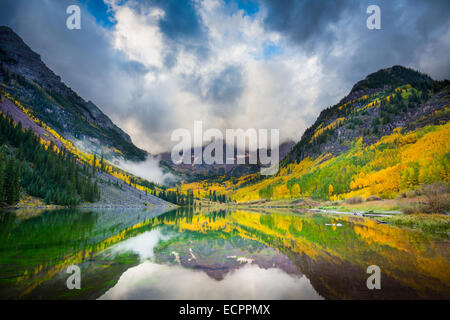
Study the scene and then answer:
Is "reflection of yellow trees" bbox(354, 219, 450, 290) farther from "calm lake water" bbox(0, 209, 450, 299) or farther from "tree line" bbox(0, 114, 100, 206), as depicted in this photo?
"tree line" bbox(0, 114, 100, 206)

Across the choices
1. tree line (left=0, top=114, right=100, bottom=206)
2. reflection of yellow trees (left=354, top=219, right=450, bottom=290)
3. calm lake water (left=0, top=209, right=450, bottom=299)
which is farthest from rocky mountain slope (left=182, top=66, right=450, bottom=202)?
tree line (left=0, top=114, right=100, bottom=206)

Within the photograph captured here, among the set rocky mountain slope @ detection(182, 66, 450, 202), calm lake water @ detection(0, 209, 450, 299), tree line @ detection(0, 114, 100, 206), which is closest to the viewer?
calm lake water @ detection(0, 209, 450, 299)

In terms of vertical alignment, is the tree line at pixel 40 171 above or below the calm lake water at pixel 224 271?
above

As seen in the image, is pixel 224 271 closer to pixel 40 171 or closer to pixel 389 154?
pixel 40 171

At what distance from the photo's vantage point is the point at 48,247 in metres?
15.7

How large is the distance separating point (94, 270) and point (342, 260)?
14288 millimetres

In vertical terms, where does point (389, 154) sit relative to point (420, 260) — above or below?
above

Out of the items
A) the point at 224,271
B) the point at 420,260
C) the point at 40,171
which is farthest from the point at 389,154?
the point at 40,171

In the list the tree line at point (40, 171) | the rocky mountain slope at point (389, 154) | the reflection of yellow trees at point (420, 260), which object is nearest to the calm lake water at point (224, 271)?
the reflection of yellow trees at point (420, 260)

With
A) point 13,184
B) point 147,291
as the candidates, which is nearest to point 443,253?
point 147,291

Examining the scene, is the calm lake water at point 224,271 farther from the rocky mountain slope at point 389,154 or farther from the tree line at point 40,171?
the rocky mountain slope at point 389,154

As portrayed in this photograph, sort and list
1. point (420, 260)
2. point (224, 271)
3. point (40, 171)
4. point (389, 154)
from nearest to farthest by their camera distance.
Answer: point (224, 271) → point (420, 260) → point (40, 171) → point (389, 154)

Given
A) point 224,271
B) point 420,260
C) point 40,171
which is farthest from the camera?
point 40,171

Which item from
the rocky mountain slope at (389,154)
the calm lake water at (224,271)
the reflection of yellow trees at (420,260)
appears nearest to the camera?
the calm lake water at (224,271)
